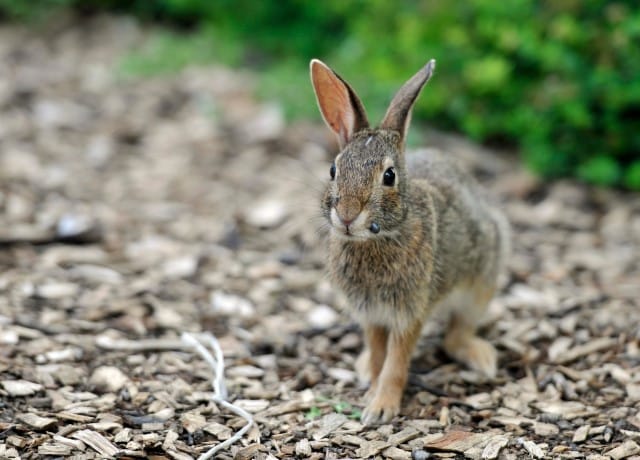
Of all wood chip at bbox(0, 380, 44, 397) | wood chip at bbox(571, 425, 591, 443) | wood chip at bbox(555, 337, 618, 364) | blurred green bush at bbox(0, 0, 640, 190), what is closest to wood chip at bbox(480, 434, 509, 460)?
wood chip at bbox(571, 425, 591, 443)

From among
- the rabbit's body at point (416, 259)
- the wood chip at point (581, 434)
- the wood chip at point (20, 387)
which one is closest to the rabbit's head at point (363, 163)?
the rabbit's body at point (416, 259)

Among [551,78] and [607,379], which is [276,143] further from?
[607,379]

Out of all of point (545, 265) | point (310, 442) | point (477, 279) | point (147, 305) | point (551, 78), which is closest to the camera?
point (310, 442)

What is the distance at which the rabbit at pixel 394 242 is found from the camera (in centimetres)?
434

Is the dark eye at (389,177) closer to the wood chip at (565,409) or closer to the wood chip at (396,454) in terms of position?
the wood chip at (396,454)

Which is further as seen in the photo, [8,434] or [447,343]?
[447,343]

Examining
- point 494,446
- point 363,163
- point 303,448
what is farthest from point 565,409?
point 363,163

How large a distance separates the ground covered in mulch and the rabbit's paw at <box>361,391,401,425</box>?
2.6 inches

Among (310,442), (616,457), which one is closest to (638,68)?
(616,457)

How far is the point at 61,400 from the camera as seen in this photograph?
4402mm

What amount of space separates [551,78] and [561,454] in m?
4.20

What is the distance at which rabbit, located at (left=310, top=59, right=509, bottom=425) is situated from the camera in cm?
434

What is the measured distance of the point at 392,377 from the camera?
15.4 ft

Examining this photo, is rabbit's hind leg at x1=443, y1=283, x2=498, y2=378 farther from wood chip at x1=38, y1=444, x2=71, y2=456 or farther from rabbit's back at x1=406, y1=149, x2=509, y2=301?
wood chip at x1=38, y1=444, x2=71, y2=456
